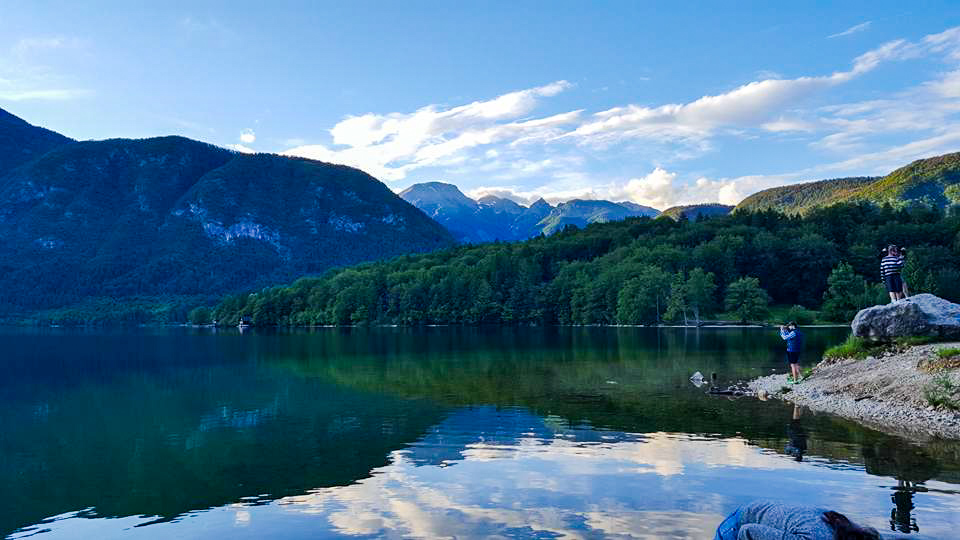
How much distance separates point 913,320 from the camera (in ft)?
109

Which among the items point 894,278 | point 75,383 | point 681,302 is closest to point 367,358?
point 75,383

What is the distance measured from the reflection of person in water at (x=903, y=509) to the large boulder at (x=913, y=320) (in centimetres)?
2017

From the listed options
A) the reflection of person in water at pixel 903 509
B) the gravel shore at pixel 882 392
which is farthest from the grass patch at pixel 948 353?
the reflection of person in water at pixel 903 509

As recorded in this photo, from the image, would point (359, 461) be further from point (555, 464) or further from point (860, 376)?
point (860, 376)

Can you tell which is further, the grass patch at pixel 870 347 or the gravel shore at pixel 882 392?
the grass patch at pixel 870 347

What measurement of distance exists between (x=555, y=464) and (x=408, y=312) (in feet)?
542

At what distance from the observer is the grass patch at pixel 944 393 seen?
2273cm

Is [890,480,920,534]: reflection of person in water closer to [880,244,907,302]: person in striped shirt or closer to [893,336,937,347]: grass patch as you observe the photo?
[893,336,937,347]: grass patch

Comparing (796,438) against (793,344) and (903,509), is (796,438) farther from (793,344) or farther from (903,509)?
(793,344)

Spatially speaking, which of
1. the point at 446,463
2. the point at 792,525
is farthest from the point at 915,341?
the point at 792,525

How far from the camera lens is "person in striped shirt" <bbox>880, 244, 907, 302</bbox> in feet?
112

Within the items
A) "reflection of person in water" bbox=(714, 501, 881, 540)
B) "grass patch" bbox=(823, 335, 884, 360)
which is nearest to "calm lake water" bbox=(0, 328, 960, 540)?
"reflection of person in water" bbox=(714, 501, 881, 540)

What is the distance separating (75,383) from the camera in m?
48.2

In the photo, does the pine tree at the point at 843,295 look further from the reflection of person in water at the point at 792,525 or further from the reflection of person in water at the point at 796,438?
the reflection of person in water at the point at 792,525
